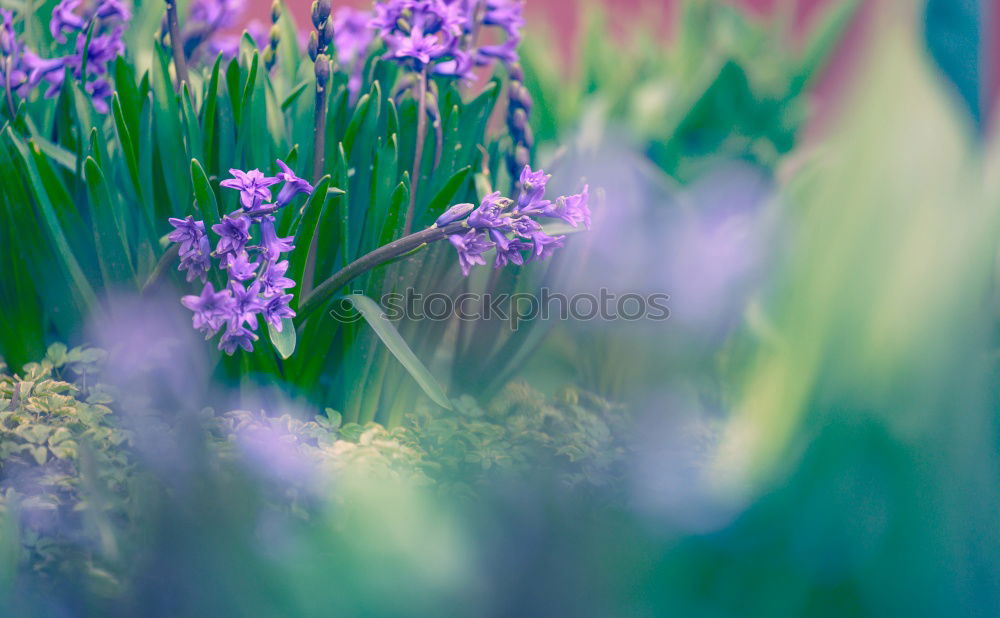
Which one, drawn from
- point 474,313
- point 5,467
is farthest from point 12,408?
point 474,313

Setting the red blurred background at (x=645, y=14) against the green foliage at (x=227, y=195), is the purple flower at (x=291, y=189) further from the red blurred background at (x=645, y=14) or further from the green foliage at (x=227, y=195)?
the red blurred background at (x=645, y=14)

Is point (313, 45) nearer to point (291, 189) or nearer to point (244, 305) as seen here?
point (291, 189)

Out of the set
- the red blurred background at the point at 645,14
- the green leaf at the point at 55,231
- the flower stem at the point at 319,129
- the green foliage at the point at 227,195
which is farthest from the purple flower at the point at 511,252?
the red blurred background at the point at 645,14

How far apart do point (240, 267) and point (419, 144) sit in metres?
0.31

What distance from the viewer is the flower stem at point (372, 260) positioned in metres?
0.90

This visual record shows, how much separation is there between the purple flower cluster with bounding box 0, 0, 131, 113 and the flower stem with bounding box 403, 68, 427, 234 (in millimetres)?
453

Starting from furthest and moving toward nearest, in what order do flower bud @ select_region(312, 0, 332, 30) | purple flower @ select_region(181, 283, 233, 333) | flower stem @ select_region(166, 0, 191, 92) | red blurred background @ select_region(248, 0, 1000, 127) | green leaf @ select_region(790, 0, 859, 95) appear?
red blurred background @ select_region(248, 0, 1000, 127)
green leaf @ select_region(790, 0, 859, 95)
flower stem @ select_region(166, 0, 191, 92)
flower bud @ select_region(312, 0, 332, 30)
purple flower @ select_region(181, 283, 233, 333)

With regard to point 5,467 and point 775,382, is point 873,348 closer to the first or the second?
point 775,382

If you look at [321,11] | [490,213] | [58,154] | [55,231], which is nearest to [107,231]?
[55,231]

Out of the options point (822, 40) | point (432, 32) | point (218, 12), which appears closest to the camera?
point (432, 32)

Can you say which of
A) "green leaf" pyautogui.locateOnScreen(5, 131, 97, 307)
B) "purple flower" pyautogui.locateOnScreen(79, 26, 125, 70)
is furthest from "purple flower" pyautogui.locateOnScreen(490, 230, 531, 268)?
"purple flower" pyautogui.locateOnScreen(79, 26, 125, 70)

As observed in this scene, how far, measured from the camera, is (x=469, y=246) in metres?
0.90

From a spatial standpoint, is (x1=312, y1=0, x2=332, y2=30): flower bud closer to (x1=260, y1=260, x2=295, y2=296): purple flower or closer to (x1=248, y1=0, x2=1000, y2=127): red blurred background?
(x1=260, y1=260, x2=295, y2=296): purple flower

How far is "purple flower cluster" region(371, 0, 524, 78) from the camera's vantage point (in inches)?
39.9
